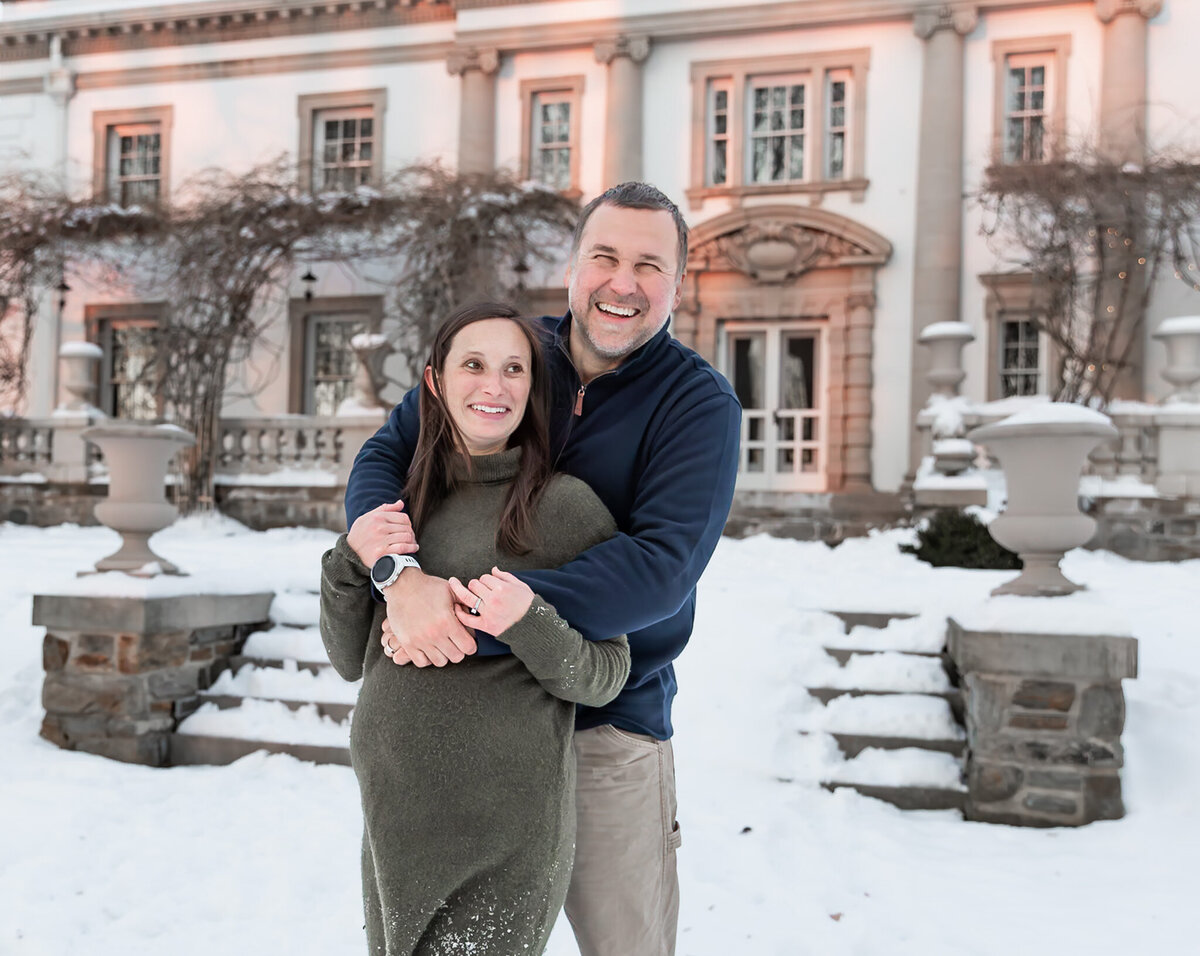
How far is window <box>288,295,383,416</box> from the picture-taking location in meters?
13.6

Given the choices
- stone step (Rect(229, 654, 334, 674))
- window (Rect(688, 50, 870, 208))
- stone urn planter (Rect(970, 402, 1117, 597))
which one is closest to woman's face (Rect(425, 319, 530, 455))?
stone urn planter (Rect(970, 402, 1117, 597))

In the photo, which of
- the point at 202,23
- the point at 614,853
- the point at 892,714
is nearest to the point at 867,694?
the point at 892,714

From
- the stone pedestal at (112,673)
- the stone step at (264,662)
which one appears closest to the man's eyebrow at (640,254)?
the stone pedestal at (112,673)

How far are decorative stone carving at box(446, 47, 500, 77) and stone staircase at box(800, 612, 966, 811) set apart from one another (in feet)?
33.5

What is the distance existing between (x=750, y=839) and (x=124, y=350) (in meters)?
13.4

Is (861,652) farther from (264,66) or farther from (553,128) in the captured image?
(264,66)

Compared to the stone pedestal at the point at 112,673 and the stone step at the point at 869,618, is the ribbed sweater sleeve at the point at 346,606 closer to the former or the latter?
the stone pedestal at the point at 112,673

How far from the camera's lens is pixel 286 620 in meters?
5.74

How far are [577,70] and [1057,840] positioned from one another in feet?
37.7

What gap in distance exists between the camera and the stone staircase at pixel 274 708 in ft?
16.0

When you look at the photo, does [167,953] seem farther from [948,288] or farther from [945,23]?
[945,23]

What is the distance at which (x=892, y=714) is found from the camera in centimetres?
474

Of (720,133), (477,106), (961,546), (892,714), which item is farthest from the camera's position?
(477,106)

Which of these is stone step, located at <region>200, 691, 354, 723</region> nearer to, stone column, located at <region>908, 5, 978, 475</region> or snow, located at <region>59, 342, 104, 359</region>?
snow, located at <region>59, 342, 104, 359</region>
